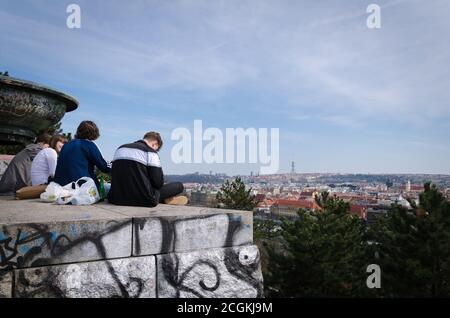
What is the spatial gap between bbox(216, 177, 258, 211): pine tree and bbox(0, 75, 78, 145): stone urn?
2844 centimetres

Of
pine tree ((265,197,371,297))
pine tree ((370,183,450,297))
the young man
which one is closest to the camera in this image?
the young man

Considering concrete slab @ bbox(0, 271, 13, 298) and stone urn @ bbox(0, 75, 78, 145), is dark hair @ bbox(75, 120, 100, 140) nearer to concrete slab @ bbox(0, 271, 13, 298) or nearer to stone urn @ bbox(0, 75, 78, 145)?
stone urn @ bbox(0, 75, 78, 145)

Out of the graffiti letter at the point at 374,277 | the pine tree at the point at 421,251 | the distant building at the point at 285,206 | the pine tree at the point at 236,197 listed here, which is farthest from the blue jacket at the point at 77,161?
the distant building at the point at 285,206

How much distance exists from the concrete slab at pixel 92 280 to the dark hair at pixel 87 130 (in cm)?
184

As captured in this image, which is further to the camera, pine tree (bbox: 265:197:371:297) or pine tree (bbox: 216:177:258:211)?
pine tree (bbox: 216:177:258:211)

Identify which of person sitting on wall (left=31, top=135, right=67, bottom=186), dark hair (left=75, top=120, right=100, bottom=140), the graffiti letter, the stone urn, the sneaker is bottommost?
the graffiti letter

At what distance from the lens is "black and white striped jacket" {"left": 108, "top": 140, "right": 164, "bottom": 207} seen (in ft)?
10.9

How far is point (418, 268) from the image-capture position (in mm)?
16984

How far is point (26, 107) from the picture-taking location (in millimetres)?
5109

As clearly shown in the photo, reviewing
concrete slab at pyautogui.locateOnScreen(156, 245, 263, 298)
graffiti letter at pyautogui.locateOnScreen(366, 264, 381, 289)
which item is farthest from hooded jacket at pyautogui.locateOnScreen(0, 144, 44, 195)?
graffiti letter at pyautogui.locateOnScreen(366, 264, 381, 289)

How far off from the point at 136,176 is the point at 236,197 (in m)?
31.2
